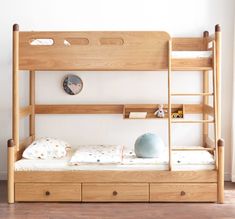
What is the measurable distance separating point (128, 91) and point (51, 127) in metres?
0.88

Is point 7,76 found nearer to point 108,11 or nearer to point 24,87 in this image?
point 24,87

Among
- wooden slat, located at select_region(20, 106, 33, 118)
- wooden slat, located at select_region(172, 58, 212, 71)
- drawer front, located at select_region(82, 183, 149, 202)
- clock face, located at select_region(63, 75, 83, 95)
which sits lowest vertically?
drawer front, located at select_region(82, 183, 149, 202)

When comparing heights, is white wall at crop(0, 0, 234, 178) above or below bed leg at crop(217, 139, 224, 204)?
above

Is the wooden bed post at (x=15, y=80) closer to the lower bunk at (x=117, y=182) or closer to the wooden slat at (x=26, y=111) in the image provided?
the wooden slat at (x=26, y=111)

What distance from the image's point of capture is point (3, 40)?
488 cm

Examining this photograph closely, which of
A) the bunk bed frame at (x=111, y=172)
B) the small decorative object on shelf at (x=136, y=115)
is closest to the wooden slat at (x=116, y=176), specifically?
the bunk bed frame at (x=111, y=172)

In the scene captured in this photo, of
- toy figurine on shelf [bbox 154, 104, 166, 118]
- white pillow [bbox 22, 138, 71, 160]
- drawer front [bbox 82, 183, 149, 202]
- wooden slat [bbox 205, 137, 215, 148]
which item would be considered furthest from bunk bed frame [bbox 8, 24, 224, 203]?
toy figurine on shelf [bbox 154, 104, 166, 118]

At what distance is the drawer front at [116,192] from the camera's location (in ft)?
13.6

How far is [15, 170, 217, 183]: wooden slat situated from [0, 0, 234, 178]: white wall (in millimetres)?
848

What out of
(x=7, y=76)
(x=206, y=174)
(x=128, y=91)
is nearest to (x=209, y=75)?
(x=128, y=91)

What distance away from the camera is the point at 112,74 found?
4891mm

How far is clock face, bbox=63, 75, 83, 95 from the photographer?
4.86 metres

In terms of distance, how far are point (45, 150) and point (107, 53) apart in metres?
1.05

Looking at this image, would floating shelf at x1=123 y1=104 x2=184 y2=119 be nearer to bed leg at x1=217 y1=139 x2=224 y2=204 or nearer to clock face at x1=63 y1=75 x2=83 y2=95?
clock face at x1=63 y1=75 x2=83 y2=95
